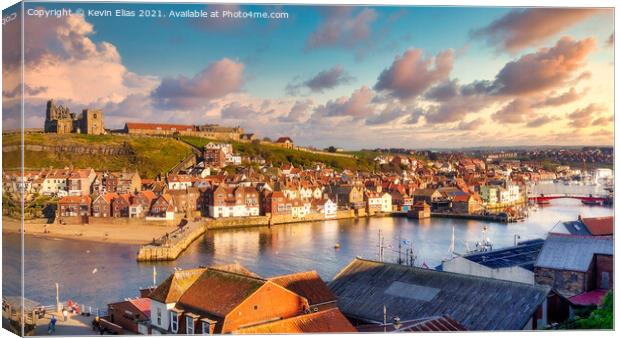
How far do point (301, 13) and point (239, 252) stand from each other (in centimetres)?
566

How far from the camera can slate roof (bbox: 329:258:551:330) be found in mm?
5664

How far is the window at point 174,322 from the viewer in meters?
5.34

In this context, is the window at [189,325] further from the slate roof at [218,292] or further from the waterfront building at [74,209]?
the waterfront building at [74,209]

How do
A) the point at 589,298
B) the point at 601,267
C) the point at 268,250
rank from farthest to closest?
the point at 268,250
the point at 601,267
the point at 589,298

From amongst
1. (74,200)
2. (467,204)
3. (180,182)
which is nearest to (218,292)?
(74,200)

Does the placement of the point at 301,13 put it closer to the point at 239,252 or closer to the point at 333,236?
the point at 239,252

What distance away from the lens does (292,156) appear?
10656mm

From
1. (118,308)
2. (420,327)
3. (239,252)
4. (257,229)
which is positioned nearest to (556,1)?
(420,327)

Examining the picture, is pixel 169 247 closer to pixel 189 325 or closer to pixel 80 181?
pixel 80 181

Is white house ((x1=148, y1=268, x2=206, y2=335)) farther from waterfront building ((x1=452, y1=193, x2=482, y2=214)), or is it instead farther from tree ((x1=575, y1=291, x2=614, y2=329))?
waterfront building ((x1=452, y1=193, x2=482, y2=214))

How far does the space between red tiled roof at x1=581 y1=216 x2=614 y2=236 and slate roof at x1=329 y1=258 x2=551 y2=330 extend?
197 cm

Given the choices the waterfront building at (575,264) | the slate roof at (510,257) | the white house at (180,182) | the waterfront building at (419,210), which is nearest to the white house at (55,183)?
the white house at (180,182)

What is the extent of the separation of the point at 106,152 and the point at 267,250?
2.92 metres

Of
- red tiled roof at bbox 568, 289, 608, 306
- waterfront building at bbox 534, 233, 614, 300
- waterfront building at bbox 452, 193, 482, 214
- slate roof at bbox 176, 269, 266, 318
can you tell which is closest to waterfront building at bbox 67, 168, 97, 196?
slate roof at bbox 176, 269, 266, 318
